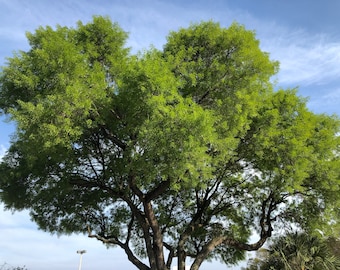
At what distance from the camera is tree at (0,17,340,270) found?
1104 cm

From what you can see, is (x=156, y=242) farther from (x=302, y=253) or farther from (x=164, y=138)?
(x=302, y=253)

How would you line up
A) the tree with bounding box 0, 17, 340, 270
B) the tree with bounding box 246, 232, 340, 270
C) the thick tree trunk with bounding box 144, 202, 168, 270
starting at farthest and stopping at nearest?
the tree with bounding box 246, 232, 340, 270
the thick tree trunk with bounding box 144, 202, 168, 270
the tree with bounding box 0, 17, 340, 270

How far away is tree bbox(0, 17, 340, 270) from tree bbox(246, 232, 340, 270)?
1.18m

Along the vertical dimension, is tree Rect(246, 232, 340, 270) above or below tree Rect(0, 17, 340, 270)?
below

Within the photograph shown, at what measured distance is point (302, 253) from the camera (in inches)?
696

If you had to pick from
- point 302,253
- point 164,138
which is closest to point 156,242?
point 164,138

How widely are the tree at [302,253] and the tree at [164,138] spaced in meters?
1.18

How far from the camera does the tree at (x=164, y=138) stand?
11039 mm

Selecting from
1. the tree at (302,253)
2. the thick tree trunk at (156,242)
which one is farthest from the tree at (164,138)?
the tree at (302,253)

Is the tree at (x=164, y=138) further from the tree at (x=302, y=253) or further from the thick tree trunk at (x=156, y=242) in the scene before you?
the tree at (x=302, y=253)

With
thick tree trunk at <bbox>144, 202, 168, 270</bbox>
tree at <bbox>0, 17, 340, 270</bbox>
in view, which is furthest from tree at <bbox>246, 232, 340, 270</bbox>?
thick tree trunk at <bbox>144, 202, 168, 270</bbox>

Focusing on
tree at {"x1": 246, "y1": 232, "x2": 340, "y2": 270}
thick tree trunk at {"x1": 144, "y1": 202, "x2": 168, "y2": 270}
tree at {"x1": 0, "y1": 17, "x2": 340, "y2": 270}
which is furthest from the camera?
tree at {"x1": 246, "y1": 232, "x2": 340, "y2": 270}

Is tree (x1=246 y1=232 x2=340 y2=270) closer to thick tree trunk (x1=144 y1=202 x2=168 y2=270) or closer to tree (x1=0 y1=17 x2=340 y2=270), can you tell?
tree (x1=0 y1=17 x2=340 y2=270)

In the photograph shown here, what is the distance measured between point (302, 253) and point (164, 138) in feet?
37.4
